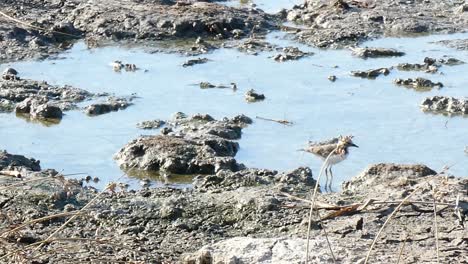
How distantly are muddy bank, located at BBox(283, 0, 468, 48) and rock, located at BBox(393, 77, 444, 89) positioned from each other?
176cm

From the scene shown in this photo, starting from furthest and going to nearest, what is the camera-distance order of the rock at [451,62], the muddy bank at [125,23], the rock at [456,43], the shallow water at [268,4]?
the shallow water at [268,4] < the muddy bank at [125,23] < the rock at [456,43] < the rock at [451,62]

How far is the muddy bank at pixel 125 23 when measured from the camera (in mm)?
11656

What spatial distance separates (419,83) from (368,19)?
2.63m

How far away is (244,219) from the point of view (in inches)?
248

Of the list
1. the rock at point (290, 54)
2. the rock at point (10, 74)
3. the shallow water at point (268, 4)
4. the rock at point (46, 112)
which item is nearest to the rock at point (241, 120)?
the rock at point (46, 112)

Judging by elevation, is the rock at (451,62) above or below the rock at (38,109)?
above

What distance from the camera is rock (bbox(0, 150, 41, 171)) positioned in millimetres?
7402

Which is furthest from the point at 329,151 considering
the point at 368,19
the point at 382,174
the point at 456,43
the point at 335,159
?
the point at 368,19

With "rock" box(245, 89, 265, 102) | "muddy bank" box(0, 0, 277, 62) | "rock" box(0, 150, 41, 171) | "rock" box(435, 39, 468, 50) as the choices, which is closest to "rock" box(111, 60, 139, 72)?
"muddy bank" box(0, 0, 277, 62)

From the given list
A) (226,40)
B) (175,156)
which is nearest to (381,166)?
(175,156)

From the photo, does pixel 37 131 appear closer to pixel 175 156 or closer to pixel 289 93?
pixel 175 156

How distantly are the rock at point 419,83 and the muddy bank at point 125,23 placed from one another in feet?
8.02

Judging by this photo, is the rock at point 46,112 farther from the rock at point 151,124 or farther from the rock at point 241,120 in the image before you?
the rock at point 241,120

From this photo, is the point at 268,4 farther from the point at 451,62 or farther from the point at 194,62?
the point at 451,62
